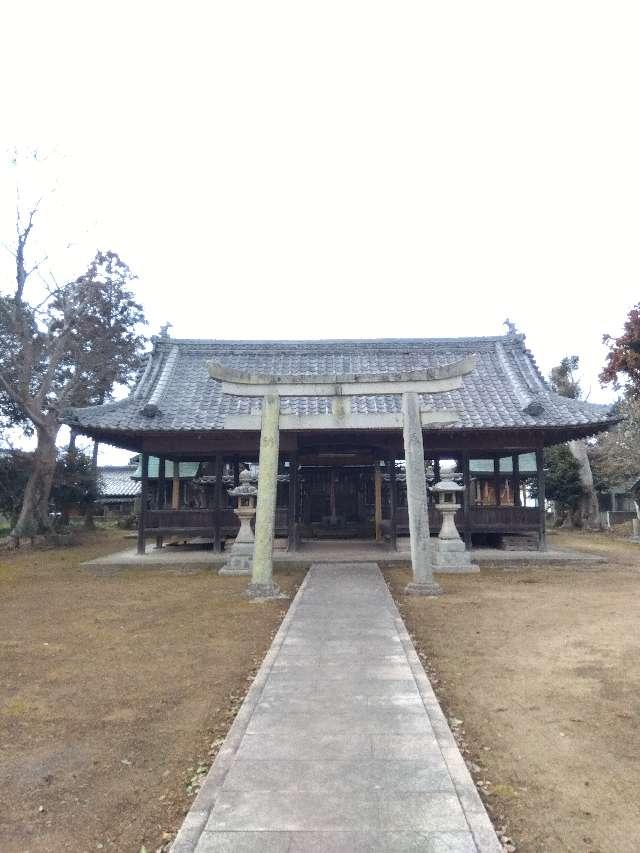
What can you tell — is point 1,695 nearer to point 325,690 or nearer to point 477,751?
point 325,690

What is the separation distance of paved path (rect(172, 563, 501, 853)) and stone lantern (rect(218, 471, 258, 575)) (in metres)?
6.70

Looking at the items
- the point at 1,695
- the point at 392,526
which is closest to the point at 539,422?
the point at 392,526

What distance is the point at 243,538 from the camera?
42.4 feet

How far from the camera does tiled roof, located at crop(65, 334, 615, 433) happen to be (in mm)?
14344

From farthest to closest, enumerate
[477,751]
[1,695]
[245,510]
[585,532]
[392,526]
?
1. [585,532]
2. [392,526]
3. [245,510]
4. [1,695]
5. [477,751]

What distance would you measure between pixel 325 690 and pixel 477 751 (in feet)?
4.62

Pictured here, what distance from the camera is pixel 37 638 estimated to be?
728 cm

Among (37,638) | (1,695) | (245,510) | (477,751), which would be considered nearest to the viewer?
(477,751)

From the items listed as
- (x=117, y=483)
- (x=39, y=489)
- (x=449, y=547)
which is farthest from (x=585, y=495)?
(x=117, y=483)

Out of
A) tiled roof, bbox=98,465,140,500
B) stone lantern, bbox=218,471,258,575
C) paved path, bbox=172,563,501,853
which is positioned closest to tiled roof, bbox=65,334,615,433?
stone lantern, bbox=218,471,258,575

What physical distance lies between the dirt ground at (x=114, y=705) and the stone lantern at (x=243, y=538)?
2.16m

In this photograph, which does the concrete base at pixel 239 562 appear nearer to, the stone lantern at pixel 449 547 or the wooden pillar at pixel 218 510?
the wooden pillar at pixel 218 510

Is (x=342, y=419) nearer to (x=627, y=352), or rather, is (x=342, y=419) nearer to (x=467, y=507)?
(x=467, y=507)

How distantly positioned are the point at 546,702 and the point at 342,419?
6.98m
